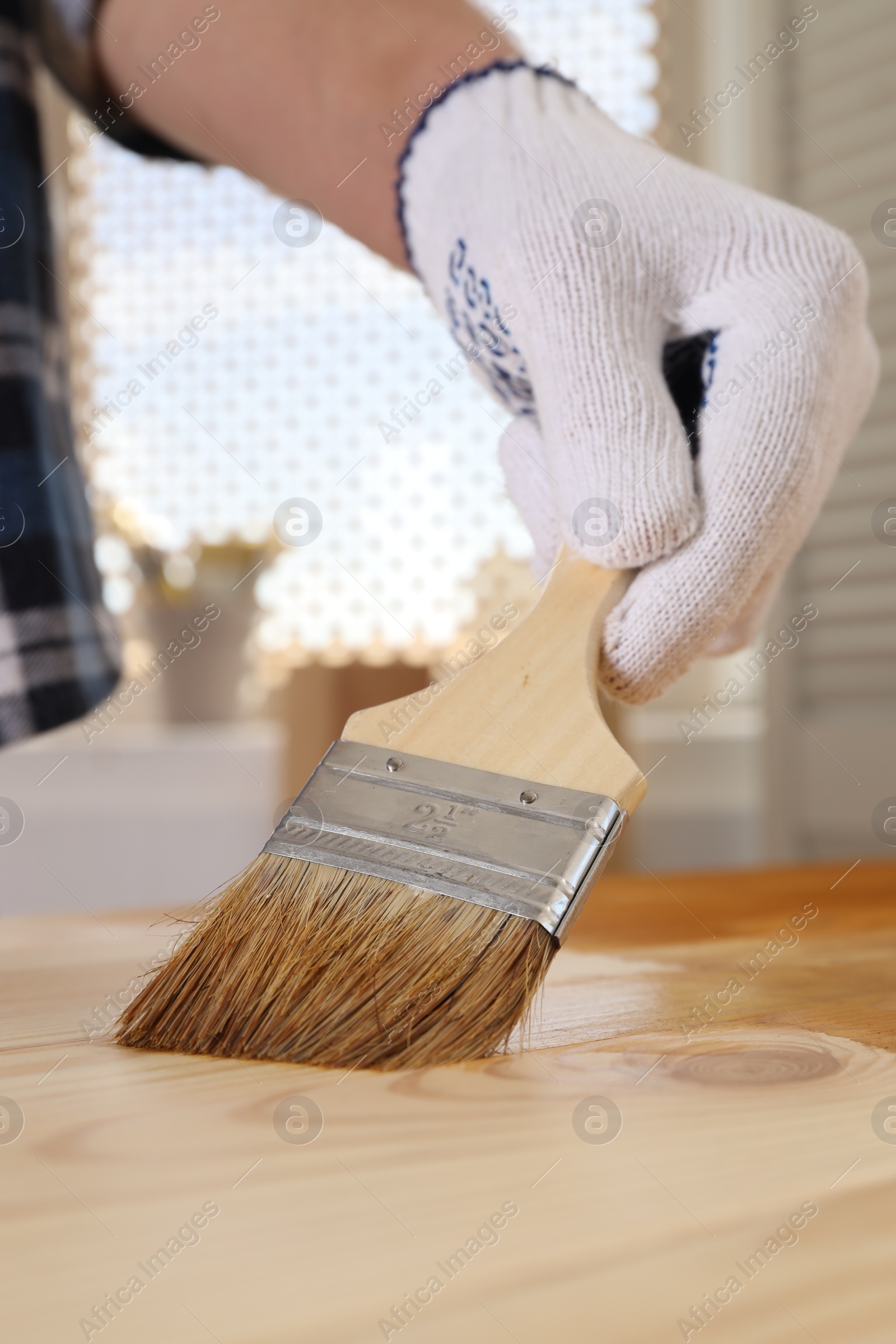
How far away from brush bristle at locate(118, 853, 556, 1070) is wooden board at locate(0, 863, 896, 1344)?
16 millimetres

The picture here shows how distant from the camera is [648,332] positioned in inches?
25.8

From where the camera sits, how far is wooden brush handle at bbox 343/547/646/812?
1.70 ft

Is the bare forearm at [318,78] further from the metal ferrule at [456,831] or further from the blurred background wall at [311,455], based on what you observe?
the blurred background wall at [311,455]

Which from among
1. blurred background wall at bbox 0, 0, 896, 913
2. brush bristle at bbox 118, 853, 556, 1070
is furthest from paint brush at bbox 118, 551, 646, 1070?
blurred background wall at bbox 0, 0, 896, 913

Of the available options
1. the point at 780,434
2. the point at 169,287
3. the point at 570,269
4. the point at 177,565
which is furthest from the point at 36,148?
the point at 169,287

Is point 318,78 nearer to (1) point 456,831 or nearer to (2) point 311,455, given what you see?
(1) point 456,831

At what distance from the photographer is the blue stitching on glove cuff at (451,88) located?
0.68 meters

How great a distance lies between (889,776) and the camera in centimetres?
167

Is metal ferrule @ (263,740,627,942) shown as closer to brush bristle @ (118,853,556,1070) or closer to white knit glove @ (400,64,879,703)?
brush bristle @ (118,853,556,1070)

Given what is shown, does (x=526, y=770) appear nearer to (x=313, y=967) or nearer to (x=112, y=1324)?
(x=313, y=967)

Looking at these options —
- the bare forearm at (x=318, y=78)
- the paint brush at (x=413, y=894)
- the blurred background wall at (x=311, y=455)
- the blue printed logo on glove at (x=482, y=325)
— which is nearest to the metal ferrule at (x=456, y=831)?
the paint brush at (x=413, y=894)

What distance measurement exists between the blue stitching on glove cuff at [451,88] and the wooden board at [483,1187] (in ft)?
1.57

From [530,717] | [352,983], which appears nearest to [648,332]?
[530,717]

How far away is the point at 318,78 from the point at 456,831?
47 centimetres
